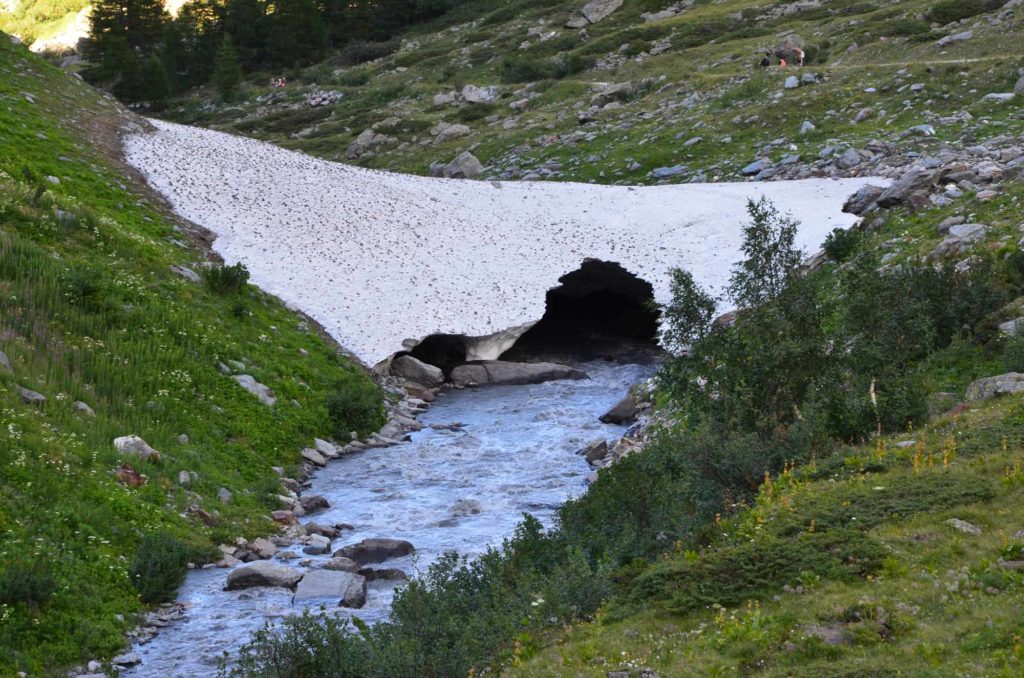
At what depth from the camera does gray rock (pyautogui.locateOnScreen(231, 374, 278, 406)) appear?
23.4 meters

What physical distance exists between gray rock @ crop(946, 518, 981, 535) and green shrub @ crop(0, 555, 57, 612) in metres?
11.1

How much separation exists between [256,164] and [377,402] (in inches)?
695

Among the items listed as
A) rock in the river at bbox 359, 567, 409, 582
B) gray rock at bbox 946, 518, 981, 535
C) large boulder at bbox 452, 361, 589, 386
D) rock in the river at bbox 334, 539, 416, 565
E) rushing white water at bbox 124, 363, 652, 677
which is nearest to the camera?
gray rock at bbox 946, 518, 981, 535

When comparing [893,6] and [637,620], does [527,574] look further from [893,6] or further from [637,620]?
[893,6]

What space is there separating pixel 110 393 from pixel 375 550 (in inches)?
259

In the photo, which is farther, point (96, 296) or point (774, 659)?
point (96, 296)

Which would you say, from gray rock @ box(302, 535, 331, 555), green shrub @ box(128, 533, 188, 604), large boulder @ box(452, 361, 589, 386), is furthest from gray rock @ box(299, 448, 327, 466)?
large boulder @ box(452, 361, 589, 386)

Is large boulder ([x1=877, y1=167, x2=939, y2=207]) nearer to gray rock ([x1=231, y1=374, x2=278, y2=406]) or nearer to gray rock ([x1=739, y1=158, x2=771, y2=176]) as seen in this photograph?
gray rock ([x1=739, y1=158, x2=771, y2=176])

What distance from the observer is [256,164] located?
131 ft

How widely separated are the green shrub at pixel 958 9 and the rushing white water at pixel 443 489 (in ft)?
119

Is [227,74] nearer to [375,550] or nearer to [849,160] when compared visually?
[849,160]

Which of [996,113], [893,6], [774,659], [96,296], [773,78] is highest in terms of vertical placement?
[893,6]

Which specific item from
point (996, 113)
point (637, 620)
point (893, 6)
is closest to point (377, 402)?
point (637, 620)

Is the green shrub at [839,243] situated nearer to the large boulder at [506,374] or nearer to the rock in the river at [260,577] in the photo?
the large boulder at [506,374]
